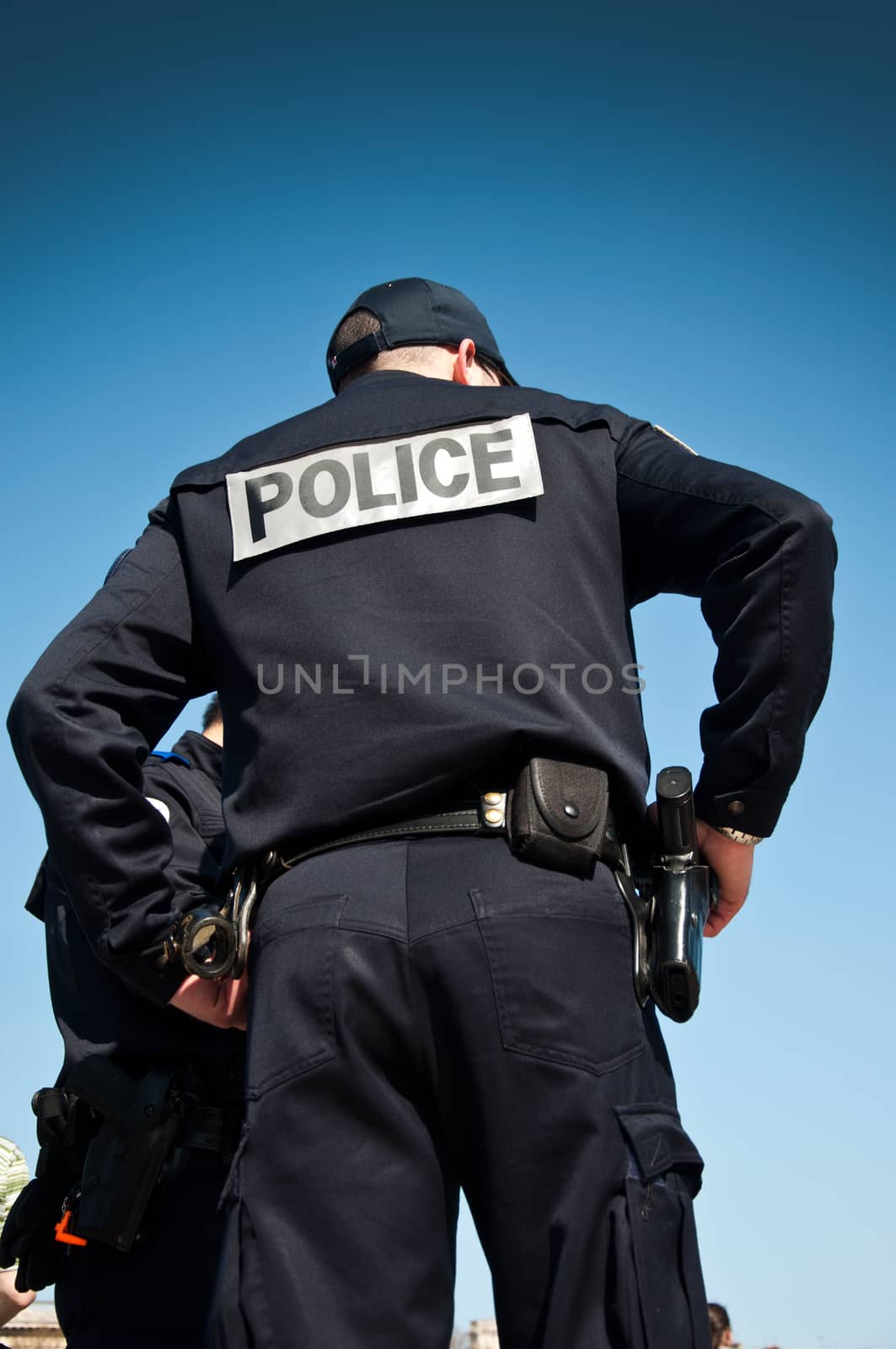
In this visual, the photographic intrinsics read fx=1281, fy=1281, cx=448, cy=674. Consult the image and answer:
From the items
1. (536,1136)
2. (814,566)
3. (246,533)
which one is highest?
(246,533)

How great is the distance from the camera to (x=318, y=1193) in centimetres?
194

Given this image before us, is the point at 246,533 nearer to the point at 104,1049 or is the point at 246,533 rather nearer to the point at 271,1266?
the point at 271,1266

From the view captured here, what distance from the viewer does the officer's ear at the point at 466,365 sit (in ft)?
9.83

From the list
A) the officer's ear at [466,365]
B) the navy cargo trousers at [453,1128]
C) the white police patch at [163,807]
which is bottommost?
the navy cargo trousers at [453,1128]

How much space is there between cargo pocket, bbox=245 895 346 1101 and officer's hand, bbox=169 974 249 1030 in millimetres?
423

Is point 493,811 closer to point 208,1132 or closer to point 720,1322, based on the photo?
point 208,1132

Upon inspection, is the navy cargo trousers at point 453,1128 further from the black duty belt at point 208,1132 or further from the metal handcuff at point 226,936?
the black duty belt at point 208,1132

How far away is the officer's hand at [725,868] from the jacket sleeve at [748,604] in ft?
0.14

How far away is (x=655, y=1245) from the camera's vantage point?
185 centimetres

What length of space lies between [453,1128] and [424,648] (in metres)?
0.81

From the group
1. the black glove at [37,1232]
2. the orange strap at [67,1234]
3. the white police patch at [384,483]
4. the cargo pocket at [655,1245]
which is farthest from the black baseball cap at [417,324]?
the black glove at [37,1232]

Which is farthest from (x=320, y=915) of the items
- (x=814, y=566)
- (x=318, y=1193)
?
(x=814, y=566)

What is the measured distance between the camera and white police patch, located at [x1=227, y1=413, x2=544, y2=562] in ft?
8.04

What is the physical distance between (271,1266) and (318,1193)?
0.40 ft
